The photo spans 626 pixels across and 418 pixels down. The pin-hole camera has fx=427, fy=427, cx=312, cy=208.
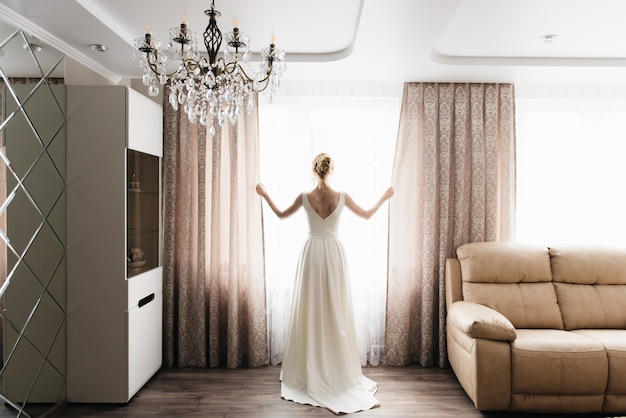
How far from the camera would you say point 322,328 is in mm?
3031

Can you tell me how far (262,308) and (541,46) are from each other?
2.88 meters

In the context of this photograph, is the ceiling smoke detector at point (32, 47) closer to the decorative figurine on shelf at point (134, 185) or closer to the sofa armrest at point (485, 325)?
the decorative figurine on shelf at point (134, 185)

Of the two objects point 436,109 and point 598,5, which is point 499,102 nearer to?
point 436,109

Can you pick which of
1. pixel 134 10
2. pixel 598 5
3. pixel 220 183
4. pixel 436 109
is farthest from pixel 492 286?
pixel 134 10

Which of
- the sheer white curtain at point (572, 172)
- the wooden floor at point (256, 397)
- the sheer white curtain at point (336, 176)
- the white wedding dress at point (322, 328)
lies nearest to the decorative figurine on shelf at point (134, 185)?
the sheer white curtain at point (336, 176)

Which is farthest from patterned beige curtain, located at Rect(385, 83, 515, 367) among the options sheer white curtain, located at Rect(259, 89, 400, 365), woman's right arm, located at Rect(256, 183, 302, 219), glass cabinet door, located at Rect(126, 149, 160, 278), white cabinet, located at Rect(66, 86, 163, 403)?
white cabinet, located at Rect(66, 86, 163, 403)

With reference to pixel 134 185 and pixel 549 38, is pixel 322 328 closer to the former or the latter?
pixel 134 185

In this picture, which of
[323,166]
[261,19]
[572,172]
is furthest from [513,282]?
[261,19]

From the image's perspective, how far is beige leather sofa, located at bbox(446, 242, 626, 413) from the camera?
2.68 m

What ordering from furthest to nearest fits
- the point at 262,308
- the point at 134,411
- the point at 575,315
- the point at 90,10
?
the point at 262,308, the point at 575,315, the point at 134,411, the point at 90,10

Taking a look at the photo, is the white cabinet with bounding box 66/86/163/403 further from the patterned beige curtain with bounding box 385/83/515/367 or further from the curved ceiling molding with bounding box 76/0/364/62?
the patterned beige curtain with bounding box 385/83/515/367

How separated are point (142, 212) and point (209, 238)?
0.63 m

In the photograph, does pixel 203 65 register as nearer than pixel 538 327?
Yes

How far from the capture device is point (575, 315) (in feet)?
10.5
